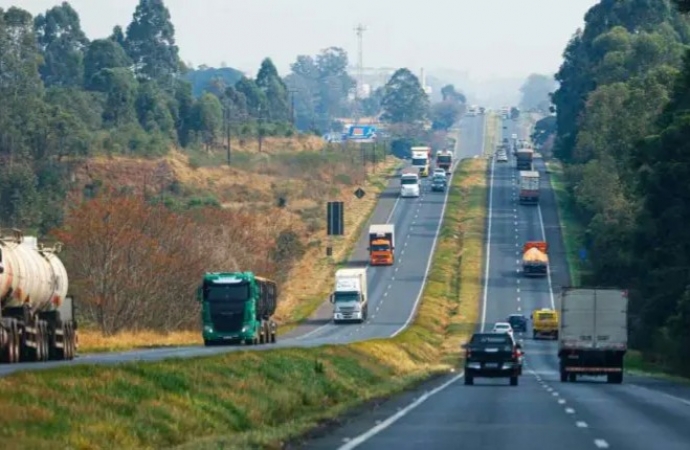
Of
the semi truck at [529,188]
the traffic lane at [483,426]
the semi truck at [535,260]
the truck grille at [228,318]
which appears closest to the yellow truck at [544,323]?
the semi truck at [535,260]

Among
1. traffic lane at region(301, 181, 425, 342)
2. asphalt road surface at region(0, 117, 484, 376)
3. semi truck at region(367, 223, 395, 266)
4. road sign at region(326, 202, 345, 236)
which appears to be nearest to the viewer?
traffic lane at region(301, 181, 425, 342)

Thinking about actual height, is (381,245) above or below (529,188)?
below

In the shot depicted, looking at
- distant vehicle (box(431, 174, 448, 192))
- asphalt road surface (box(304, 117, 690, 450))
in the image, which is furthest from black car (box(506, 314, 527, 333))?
distant vehicle (box(431, 174, 448, 192))

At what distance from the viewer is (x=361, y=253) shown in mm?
150250

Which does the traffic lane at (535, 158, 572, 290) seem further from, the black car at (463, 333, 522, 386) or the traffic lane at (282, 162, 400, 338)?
the black car at (463, 333, 522, 386)

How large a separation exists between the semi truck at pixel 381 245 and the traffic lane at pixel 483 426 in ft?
304

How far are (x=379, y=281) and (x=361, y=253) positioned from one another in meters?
13.2

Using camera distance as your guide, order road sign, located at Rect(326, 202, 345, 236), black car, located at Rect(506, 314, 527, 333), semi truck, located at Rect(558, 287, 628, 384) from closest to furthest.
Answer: semi truck, located at Rect(558, 287, 628, 384) < black car, located at Rect(506, 314, 527, 333) < road sign, located at Rect(326, 202, 345, 236)

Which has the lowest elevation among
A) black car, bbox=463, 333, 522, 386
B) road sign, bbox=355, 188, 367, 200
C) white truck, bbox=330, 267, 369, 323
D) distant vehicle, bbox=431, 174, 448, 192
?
white truck, bbox=330, 267, 369, 323

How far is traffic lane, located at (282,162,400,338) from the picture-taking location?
362 ft

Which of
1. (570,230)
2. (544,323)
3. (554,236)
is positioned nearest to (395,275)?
(554,236)

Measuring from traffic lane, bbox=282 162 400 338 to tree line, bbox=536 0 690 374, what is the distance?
17.4 metres

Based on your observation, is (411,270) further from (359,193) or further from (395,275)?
(359,193)

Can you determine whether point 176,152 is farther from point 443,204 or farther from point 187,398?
point 187,398
